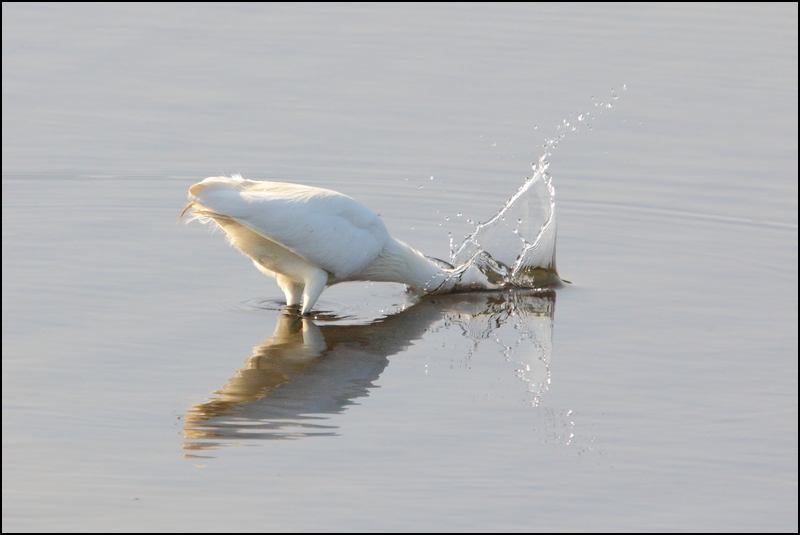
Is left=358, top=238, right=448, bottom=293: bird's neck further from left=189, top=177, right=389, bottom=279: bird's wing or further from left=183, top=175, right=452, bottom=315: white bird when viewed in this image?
left=189, top=177, right=389, bottom=279: bird's wing

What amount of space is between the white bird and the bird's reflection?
40cm

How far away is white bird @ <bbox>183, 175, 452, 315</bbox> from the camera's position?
9.89 m

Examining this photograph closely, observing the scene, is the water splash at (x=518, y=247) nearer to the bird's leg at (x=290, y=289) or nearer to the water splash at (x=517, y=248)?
the water splash at (x=517, y=248)

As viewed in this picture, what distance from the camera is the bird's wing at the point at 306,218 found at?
987 cm

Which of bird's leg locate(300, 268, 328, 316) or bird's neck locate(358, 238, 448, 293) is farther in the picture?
bird's neck locate(358, 238, 448, 293)

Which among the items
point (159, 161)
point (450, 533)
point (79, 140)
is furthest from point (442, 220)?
point (450, 533)

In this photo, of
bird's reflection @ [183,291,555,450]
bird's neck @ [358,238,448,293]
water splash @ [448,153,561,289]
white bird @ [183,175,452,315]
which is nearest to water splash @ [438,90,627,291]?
water splash @ [448,153,561,289]

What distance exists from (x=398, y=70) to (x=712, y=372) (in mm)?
8810

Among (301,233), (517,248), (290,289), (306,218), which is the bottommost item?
(290,289)

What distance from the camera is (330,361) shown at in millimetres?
9539

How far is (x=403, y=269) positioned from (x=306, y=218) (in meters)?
1.22

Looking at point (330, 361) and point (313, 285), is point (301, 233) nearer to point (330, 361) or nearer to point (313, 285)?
point (313, 285)

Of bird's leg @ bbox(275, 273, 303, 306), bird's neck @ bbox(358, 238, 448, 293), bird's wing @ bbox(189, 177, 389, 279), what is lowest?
bird's leg @ bbox(275, 273, 303, 306)

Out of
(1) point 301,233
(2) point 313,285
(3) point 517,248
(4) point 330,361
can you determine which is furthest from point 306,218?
(3) point 517,248
